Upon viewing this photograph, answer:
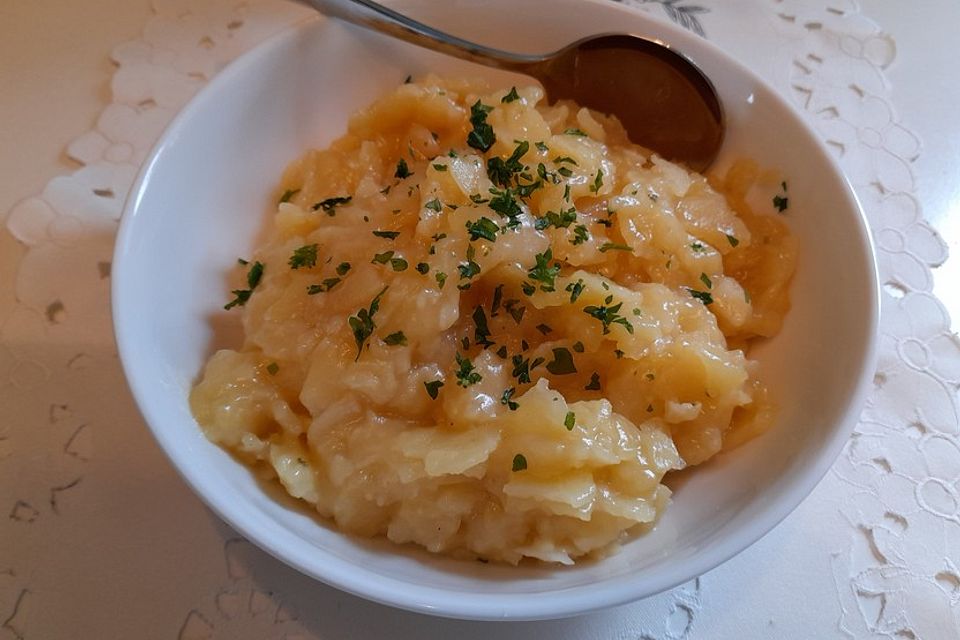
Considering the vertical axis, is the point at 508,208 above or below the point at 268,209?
above

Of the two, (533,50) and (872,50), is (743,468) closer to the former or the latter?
(533,50)

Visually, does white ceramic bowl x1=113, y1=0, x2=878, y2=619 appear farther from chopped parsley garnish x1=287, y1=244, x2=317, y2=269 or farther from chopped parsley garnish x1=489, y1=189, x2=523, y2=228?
chopped parsley garnish x1=489, y1=189, x2=523, y2=228

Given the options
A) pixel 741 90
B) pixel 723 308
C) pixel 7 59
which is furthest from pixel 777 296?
pixel 7 59

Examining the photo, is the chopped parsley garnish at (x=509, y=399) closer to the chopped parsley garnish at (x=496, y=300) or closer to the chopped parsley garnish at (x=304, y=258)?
the chopped parsley garnish at (x=496, y=300)

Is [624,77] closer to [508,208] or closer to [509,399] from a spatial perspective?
[508,208]

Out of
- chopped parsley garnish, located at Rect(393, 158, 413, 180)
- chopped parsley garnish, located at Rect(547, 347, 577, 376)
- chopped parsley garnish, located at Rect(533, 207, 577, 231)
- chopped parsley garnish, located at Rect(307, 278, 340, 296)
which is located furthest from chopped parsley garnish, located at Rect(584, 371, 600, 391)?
chopped parsley garnish, located at Rect(393, 158, 413, 180)

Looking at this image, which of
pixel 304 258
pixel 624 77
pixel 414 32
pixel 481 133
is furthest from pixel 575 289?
pixel 414 32
